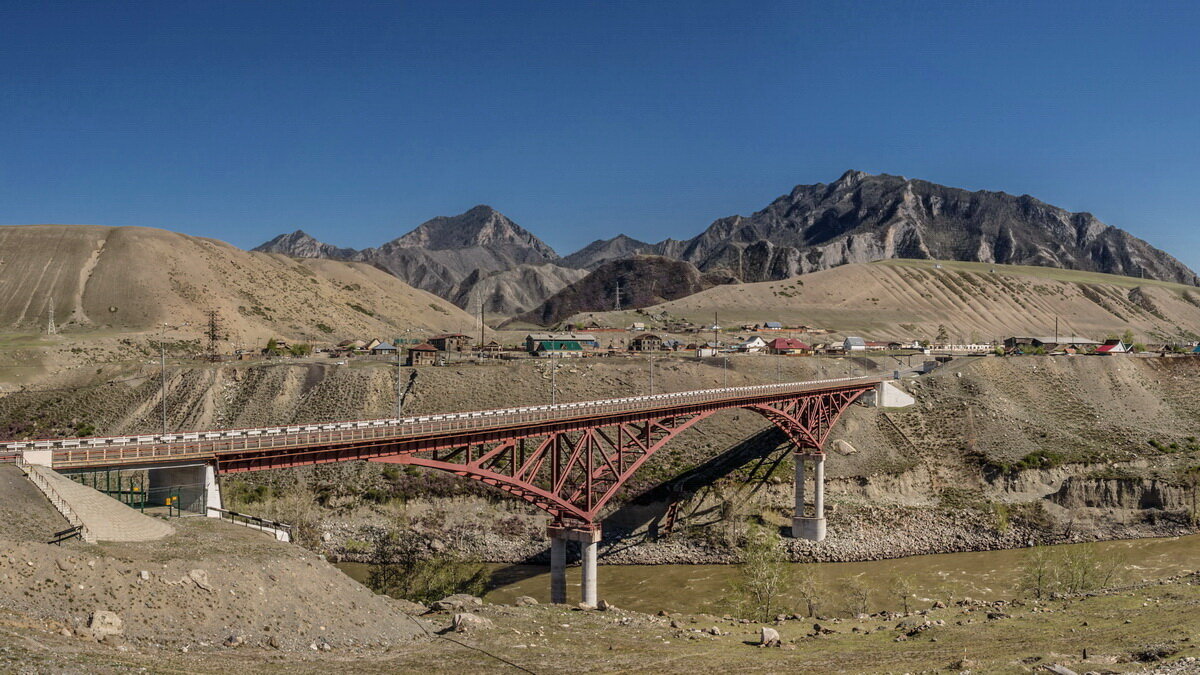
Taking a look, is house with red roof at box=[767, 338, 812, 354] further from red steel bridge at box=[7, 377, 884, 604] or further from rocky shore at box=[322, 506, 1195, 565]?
rocky shore at box=[322, 506, 1195, 565]

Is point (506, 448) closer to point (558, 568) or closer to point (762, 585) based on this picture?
point (558, 568)

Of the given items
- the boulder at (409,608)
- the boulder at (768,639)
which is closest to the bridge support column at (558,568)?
the boulder at (409,608)

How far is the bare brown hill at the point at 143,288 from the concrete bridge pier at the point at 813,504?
113 meters

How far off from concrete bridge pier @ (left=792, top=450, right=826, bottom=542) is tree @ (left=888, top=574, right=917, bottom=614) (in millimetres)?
9244

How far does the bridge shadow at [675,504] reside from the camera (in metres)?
59.0

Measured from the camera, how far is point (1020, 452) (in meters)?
78.4

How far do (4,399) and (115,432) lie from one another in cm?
2139

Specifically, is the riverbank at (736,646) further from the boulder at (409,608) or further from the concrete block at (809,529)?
the concrete block at (809,529)

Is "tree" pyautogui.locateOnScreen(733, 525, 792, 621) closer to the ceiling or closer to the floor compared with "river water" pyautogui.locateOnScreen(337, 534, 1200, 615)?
closer to the ceiling

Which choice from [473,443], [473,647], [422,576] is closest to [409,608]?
[473,647]

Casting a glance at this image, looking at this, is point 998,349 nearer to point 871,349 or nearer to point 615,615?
point 871,349

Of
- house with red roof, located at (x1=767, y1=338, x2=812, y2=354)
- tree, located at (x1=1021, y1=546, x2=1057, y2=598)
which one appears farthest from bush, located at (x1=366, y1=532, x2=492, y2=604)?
house with red roof, located at (x1=767, y1=338, x2=812, y2=354)

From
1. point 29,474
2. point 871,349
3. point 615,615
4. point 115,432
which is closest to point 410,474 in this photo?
point 115,432

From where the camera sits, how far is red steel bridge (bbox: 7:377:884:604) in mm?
32469
